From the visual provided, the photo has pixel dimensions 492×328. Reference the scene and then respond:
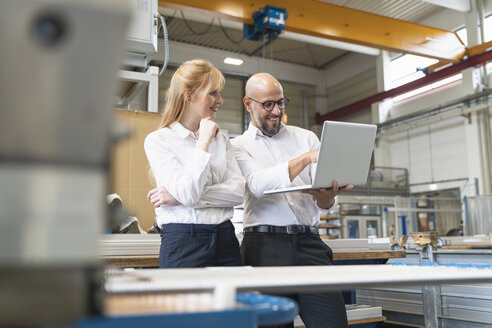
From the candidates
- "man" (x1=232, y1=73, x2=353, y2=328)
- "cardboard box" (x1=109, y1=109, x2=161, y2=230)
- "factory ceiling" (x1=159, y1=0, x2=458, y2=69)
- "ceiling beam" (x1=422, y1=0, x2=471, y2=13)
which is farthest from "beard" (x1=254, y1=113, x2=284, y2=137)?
"ceiling beam" (x1=422, y1=0, x2=471, y2=13)

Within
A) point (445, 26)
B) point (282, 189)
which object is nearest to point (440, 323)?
point (282, 189)

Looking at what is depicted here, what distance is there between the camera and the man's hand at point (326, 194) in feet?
5.17

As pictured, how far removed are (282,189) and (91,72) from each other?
1210 mm

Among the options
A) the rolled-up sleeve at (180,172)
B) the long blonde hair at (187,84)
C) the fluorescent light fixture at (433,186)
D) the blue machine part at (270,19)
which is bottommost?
the rolled-up sleeve at (180,172)

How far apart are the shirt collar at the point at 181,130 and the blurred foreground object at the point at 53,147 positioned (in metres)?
1.15

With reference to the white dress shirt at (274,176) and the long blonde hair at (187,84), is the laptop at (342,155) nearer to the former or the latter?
the white dress shirt at (274,176)

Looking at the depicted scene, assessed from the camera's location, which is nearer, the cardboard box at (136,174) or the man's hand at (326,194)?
the man's hand at (326,194)

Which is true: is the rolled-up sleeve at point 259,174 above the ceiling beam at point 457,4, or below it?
below

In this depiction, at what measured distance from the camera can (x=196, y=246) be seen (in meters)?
1.32

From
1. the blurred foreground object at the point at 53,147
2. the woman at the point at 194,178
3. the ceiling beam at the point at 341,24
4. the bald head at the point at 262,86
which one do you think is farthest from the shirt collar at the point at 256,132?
the ceiling beam at the point at 341,24

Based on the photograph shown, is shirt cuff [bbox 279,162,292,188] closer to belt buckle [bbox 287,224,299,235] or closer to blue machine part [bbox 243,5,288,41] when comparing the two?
belt buckle [bbox 287,224,299,235]

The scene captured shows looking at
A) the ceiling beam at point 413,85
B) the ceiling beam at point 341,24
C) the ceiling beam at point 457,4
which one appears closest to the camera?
the ceiling beam at point 341,24

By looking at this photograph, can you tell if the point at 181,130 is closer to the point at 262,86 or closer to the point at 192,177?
the point at 192,177

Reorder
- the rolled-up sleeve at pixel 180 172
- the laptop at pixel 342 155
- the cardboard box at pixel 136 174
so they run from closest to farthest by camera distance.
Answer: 1. the rolled-up sleeve at pixel 180 172
2. the laptop at pixel 342 155
3. the cardboard box at pixel 136 174
